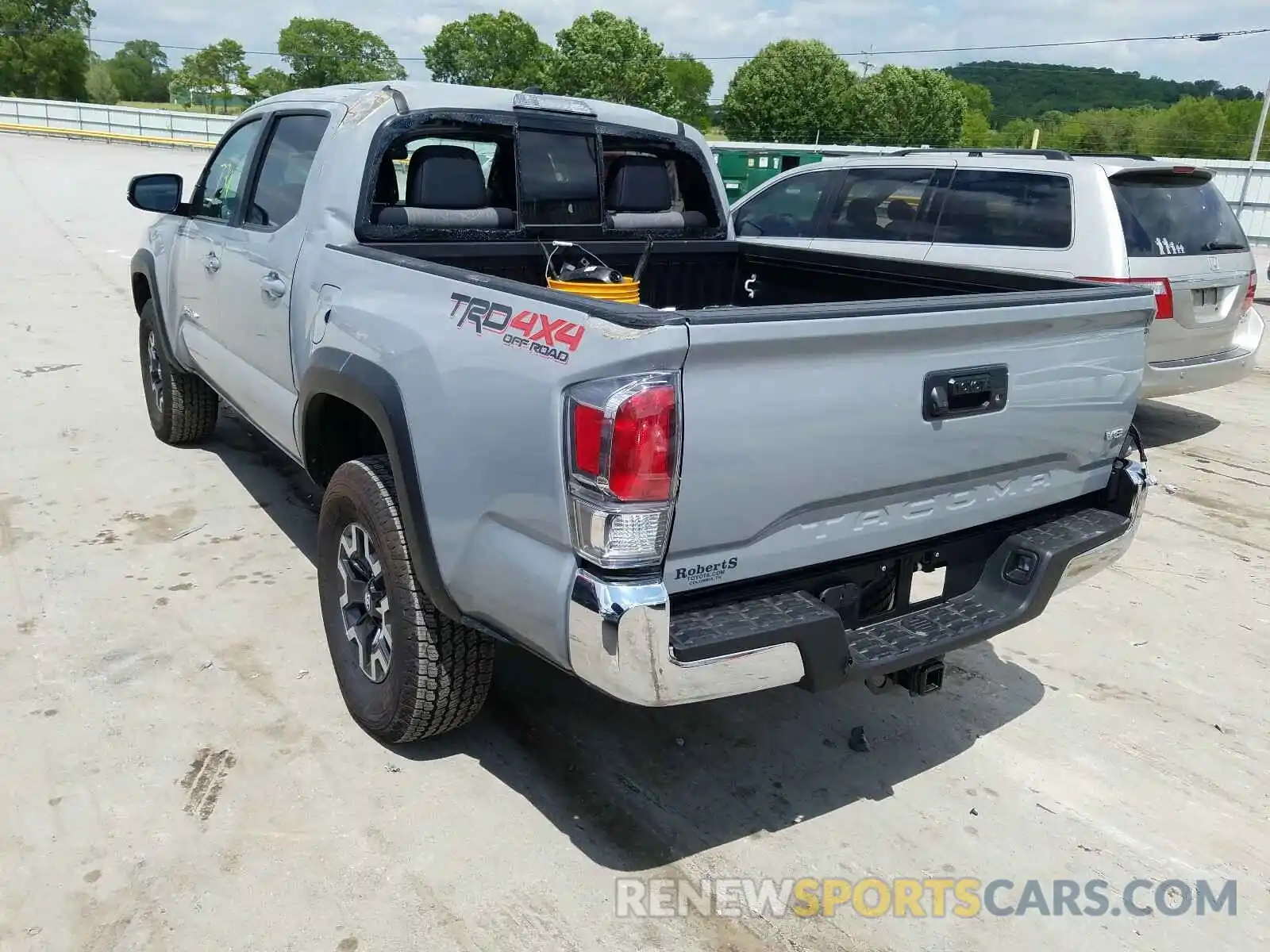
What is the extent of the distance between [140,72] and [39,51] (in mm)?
62196

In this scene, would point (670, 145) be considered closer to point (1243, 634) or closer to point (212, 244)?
point (212, 244)

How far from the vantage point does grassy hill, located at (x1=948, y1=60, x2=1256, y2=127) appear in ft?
369

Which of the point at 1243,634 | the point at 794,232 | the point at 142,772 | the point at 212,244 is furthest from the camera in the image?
the point at 794,232

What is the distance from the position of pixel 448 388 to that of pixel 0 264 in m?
11.9

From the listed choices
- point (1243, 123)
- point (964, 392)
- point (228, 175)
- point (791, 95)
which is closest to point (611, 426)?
point (964, 392)

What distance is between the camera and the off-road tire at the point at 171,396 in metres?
5.82

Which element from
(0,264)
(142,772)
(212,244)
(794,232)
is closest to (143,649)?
(142,772)

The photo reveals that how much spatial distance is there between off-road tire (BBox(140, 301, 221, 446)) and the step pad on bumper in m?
4.22

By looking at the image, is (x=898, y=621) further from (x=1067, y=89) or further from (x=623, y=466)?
(x=1067, y=89)

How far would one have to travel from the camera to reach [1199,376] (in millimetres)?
6621

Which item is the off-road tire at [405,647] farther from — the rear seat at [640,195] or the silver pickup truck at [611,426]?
the rear seat at [640,195]

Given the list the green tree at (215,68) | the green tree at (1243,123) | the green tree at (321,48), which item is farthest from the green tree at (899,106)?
the green tree at (215,68)

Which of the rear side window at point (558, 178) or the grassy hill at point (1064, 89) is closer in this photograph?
the rear side window at point (558, 178)

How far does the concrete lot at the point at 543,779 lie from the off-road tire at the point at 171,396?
1022 millimetres
